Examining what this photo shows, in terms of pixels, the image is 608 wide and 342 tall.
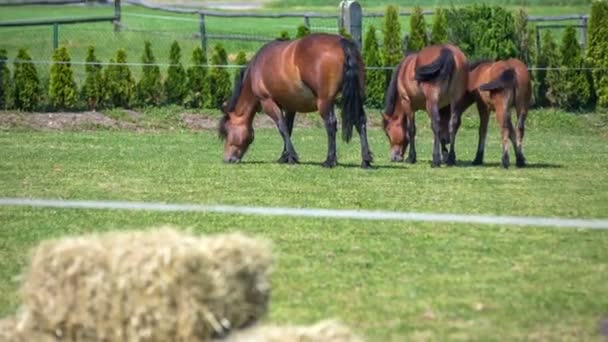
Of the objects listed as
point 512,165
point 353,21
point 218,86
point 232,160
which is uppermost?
point 353,21

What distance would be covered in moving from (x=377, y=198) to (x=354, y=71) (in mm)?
4535

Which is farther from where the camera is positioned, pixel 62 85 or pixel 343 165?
pixel 62 85

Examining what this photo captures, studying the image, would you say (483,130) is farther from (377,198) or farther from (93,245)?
(93,245)

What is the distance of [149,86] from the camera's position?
33031 millimetres

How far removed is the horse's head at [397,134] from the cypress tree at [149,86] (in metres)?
9.61

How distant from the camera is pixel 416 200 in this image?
17.1 meters

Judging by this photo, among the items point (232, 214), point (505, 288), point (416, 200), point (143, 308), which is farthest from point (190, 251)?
point (416, 200)

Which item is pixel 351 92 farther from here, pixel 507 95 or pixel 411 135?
pixel 507 95

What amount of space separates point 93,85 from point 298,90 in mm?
10836

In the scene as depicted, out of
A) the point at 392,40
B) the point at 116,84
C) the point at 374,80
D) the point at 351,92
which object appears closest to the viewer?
the point at 351,92

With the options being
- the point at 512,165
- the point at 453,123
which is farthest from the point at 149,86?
the point at 512,165

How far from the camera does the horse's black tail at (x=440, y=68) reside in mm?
22953

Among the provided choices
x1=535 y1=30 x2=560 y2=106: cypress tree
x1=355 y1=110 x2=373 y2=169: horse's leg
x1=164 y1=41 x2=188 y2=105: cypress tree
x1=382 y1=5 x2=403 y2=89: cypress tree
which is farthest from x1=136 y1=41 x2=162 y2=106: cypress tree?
x1=355 y1=110 x2=373 y2=169: horse's leg

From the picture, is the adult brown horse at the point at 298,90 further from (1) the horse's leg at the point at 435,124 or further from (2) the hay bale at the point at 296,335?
(2) the hay bale at the point at 296,335
